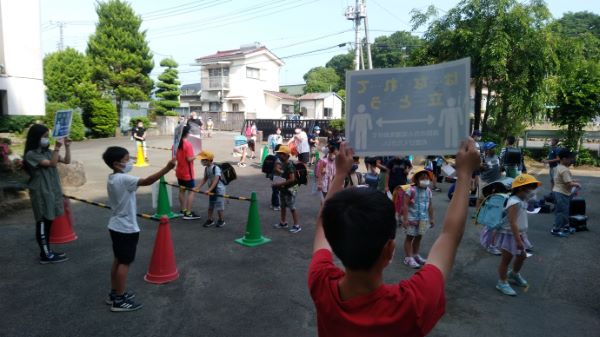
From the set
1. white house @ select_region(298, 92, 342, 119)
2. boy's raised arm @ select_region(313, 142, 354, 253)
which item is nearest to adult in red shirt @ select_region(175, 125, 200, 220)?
boy's raised arm @ select_region(313, 142, 354, 253)

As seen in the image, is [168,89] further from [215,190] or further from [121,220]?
[121,220]

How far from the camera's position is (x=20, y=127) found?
2202cm

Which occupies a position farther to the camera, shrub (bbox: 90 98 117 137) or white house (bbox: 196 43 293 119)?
white house (bbox: 196 43 293 119)

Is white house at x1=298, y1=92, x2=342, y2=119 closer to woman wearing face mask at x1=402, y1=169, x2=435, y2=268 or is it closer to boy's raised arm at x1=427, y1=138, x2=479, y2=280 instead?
woman wearing face mask at x1=402, y1=169, x2=435, y2=268

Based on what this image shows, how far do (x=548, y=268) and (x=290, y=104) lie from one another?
43794 millimetres

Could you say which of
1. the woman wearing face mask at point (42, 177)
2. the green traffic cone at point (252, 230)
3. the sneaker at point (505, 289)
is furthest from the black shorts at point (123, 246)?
the sneaker at point (505, 289)

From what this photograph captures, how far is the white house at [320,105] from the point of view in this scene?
47062 mm

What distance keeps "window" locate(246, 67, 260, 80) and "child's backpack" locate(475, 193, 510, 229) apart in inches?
1554

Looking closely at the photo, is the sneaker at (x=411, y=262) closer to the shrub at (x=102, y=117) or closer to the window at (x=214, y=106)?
the shrub at (x=102, y=117)

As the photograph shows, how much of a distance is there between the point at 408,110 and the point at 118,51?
3131 centimetres

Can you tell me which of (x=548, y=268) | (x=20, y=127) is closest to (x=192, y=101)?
(x=20, y=127)

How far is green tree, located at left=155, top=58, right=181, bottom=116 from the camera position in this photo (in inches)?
1256

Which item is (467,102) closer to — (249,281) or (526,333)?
(526,333)

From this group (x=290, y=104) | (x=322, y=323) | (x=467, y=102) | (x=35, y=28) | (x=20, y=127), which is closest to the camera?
(x=322, y=323)
